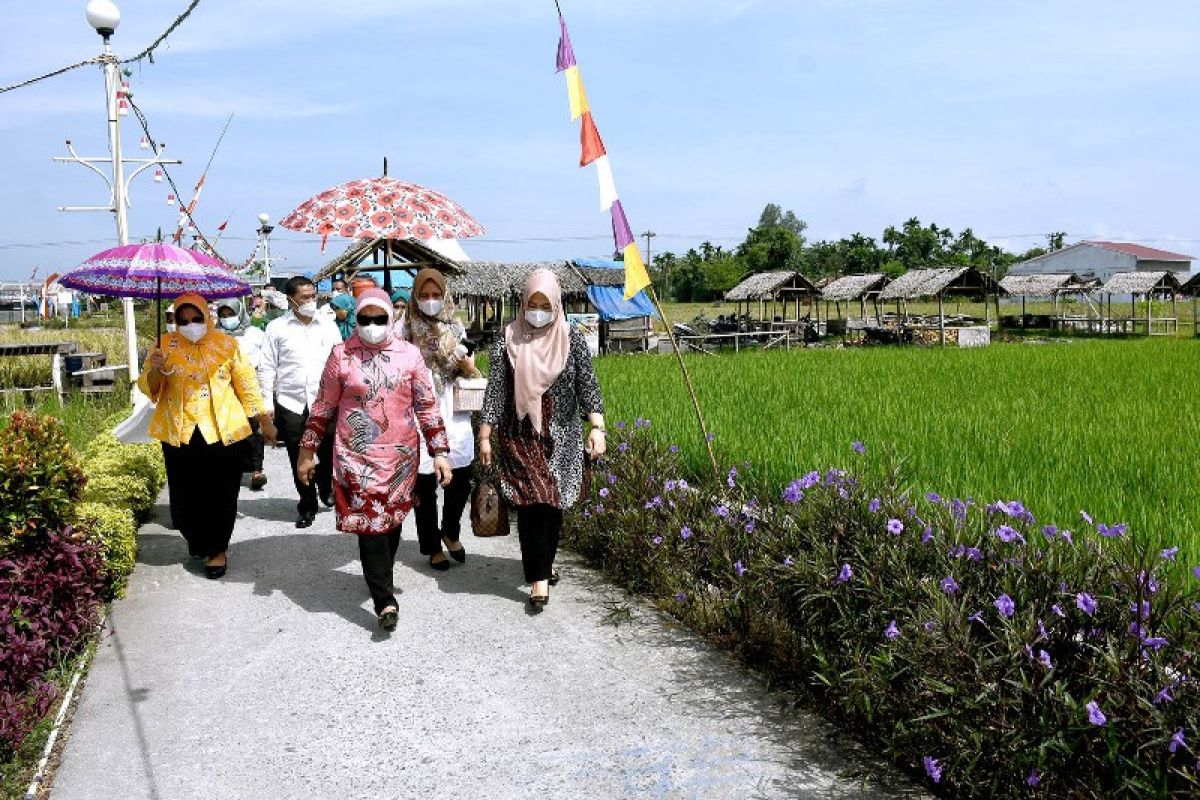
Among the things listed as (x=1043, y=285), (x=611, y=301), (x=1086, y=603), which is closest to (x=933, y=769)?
(x=1086, y=603)

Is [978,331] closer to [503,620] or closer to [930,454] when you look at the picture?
[930,454]

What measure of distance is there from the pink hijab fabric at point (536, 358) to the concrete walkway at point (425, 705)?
A: 989mm

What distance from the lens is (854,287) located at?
3566 cm

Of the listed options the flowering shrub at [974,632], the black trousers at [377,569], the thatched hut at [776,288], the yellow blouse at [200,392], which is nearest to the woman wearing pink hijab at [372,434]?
the black trousers at [377,569]

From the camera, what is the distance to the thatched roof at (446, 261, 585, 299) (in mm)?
26688

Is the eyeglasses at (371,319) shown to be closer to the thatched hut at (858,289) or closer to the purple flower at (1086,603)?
the purple flower at (1086,603)

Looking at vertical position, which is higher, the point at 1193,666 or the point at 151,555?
the point at 1193,666

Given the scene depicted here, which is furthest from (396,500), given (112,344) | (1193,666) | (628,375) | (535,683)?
(112,344)

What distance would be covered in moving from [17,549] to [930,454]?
15.2ft

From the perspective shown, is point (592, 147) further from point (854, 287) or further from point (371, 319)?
point (854, 287)

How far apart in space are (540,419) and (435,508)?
1043mm

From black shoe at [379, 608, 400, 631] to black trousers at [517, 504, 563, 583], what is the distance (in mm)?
666

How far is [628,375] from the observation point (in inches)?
497

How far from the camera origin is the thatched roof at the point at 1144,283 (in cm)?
3500
